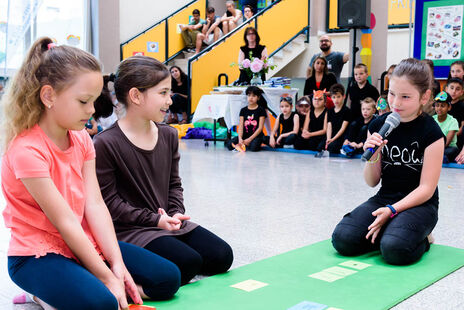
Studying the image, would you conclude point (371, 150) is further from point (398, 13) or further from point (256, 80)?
point (398, 13)

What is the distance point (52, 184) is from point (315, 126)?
496 centimetres


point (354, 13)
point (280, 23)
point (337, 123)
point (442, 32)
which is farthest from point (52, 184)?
point (280, 23)

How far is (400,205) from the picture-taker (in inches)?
85.8

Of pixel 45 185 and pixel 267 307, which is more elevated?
pixel 45 185

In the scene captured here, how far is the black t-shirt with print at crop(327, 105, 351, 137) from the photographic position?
5.90m

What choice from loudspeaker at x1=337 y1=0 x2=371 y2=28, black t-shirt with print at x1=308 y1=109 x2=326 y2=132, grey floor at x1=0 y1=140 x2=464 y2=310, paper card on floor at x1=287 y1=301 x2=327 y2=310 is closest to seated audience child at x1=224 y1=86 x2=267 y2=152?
black t-shirt with print at x1=308 y1=109 x2=326 y2=132

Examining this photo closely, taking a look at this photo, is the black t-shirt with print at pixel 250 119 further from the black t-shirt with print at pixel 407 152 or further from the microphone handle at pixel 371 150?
the microphone handle at pixel 371 150

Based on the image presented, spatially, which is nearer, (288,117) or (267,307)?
(267,307)

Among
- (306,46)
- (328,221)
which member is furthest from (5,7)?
(328,221)

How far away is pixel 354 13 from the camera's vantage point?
6773 mm

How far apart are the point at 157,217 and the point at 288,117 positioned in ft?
15.5

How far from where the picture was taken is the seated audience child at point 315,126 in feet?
20.0

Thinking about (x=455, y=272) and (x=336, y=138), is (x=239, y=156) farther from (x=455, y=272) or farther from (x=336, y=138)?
(x=455, y=272)

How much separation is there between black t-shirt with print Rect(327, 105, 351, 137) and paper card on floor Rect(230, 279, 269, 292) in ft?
13.9
